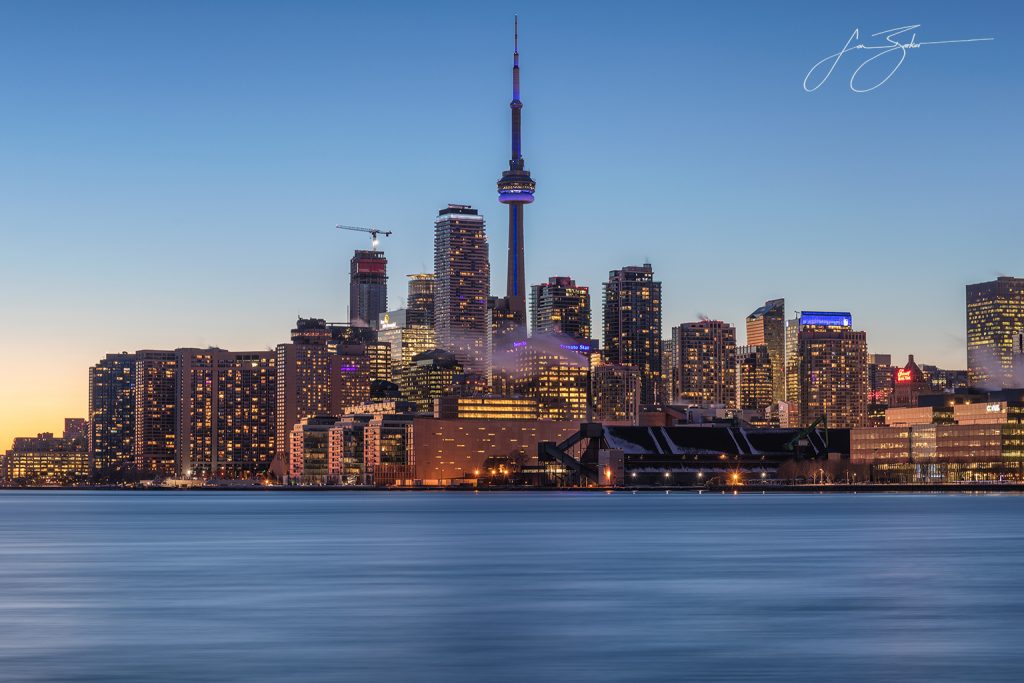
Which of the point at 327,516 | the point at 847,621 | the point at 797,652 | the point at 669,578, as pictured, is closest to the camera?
the point at 797,652

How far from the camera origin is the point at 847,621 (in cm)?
5634

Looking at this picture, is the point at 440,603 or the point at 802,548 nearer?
the point at 440,603

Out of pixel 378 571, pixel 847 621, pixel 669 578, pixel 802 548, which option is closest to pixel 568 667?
pixel 847 621

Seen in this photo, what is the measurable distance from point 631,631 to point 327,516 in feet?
445

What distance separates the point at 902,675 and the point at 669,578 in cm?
3506

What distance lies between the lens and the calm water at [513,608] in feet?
145

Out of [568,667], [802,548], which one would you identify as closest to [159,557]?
[802,548]

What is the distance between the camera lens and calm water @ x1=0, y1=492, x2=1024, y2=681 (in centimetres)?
4422

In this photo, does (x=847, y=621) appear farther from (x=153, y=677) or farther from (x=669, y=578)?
(x=153, y=677)

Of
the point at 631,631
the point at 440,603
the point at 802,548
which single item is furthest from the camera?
the point at 802,548

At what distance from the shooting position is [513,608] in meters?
61.3

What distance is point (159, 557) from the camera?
95812 millimetres

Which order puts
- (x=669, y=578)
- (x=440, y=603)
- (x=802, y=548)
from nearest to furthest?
1. (x=440, y=603)
2. (x=669, y=578)
3. (x=802, y=548)

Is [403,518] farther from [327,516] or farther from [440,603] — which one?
[440,603]
